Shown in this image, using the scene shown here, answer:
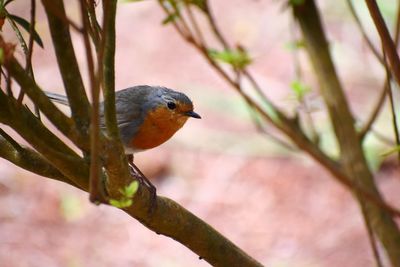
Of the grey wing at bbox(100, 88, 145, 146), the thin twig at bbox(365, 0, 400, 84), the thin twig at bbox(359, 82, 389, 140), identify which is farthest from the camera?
the grey wing at bbox(100, 88, 145, 146)

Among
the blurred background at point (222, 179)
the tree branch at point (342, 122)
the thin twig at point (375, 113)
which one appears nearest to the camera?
the thin twig at point (375, 113)

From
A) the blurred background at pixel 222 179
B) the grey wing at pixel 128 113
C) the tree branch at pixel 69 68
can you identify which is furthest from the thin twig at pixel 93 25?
the blurred background at pixel 222 179

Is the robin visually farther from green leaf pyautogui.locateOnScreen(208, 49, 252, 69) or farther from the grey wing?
green leaf pyautogui.locateOnScreen(208, 49, 252, 69)

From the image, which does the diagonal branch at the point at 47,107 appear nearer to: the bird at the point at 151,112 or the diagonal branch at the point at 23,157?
the diagonal branch at the point at 23,157

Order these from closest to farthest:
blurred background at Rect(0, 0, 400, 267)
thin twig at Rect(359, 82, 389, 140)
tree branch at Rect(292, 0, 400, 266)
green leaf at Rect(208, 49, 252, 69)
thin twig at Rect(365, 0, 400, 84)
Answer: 1. thin twig at Rect(365, 0, 400, 84)
2. green leaf at Rect(208, 49, 252, 69)
3. thin twig at Rect(359, 82, 389, 140)
4. tree branch at Rect(292, 0, 400, 266)
5. blurred background at Rect(0, 0, 400, 267)

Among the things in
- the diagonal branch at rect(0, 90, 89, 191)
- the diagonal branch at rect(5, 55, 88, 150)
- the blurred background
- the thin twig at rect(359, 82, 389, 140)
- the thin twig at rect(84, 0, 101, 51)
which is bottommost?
the blurred background

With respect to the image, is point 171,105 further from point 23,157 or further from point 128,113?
point 23,157

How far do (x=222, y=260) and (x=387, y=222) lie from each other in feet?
3.59

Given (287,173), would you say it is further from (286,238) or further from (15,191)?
(15,191)

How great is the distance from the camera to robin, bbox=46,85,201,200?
12.3 feet

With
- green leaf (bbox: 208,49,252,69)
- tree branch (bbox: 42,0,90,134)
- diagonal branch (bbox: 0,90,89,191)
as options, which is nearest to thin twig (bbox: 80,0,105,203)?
tree branch (bbox: 42,0,90,134)

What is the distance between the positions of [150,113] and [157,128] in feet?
0.30

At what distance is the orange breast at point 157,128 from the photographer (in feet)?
12.2

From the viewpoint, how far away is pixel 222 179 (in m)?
6.81
